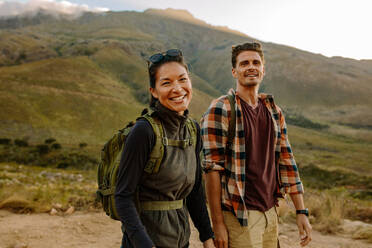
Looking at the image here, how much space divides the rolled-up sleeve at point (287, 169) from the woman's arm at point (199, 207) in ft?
2.55

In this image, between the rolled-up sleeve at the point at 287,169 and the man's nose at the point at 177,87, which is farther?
the rolled-up sleeve at the point at 287,169

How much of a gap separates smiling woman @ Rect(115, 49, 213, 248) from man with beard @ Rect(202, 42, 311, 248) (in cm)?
25

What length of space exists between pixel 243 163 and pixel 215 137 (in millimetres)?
285

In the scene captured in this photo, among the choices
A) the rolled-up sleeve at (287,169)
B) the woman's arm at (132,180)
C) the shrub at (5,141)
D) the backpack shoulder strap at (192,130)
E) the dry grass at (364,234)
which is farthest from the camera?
the shrub at (5,141)

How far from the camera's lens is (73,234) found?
199 inches

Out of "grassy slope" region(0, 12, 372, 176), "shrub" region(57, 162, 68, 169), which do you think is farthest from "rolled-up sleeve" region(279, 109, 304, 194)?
"grassy slope" region(0, 12, 372, 176)

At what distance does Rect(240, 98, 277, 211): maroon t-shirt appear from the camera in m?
2.11

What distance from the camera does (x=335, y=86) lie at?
4136 inches

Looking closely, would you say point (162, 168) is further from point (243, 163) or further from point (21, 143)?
point (21, 143)

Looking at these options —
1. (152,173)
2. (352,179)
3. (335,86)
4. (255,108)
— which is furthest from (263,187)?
(335,86)

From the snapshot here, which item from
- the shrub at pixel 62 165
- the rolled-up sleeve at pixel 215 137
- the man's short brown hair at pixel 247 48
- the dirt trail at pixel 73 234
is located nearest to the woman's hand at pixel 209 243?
the rolled-up sleeve at pixel 215 137

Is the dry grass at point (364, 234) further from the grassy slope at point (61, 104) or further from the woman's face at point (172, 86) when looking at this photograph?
the grassy slope at point (61, 104)

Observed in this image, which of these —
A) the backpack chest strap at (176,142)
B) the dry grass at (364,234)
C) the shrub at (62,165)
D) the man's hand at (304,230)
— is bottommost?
the shrub at (62,165)

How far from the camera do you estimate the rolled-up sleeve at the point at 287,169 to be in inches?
93.4
